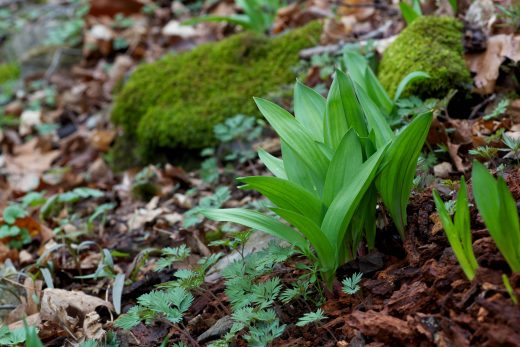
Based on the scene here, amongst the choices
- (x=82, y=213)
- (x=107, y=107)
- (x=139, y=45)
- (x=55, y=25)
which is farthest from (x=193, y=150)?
(x=55, y=25)

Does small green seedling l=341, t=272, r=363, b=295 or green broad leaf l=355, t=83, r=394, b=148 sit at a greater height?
green broad leaf l=355, t=83, r=394, b=148

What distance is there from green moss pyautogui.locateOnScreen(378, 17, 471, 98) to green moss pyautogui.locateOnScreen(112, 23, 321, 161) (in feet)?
2.66

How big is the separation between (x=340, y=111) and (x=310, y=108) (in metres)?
0.21

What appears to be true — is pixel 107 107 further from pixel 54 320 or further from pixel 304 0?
pixel 54 320

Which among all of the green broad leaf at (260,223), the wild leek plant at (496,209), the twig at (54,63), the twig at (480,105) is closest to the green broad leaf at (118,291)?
the green broad leaf at (260,223)

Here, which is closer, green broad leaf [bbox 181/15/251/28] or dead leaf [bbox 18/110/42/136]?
green broad leaf [bbox 181/15/251/28]

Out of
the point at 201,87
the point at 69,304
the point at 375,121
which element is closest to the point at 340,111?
the point at 375,121

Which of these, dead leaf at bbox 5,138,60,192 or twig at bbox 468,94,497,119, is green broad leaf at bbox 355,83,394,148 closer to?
twig at bbox 468,94,497,119

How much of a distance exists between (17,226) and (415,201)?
2.16m

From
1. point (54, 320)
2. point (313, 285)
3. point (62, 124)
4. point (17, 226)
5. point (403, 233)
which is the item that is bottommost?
point (62, 124)

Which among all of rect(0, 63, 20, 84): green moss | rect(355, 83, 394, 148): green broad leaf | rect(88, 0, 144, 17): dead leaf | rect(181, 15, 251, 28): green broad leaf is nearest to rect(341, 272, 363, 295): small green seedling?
rect(355, 83, 394, 148): green broad leaf

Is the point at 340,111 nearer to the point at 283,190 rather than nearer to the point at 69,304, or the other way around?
the point at 283,190

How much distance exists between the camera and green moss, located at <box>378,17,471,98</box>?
8.91 ft

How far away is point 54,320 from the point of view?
207 centimetres
